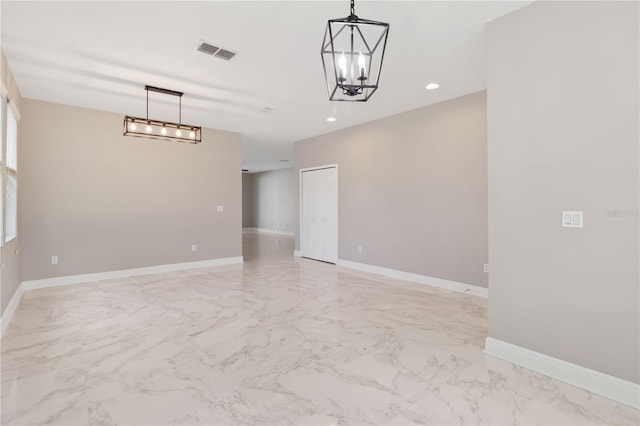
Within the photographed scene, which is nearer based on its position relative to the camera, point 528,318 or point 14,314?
point 528,318

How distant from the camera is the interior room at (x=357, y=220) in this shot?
6.46ft

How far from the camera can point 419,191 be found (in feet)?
16.4

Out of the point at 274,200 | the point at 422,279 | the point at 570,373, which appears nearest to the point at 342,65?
the point at 570,373

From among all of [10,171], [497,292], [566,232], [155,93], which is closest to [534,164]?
[566,232]

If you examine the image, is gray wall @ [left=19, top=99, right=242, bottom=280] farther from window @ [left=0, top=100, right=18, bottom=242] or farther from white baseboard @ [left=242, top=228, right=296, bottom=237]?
white baseboard @ [left=242, top=228, right=296, bottom=237]

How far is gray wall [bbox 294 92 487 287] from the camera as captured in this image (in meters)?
4.33

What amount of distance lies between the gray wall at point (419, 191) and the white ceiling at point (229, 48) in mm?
379

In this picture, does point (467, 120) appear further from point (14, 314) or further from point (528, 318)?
point (14, 314)

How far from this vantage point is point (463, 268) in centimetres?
443

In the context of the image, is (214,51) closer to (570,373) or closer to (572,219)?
(572,219)

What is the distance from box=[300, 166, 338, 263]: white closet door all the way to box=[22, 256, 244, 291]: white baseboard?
5.32 feet

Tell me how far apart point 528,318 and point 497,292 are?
0.27 metres

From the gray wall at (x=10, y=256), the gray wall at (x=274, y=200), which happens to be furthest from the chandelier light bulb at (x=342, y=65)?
the gray wall at (x=274, y=200)

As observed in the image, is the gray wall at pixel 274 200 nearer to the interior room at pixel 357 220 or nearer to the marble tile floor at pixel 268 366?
the interior room at pixel 357 220
